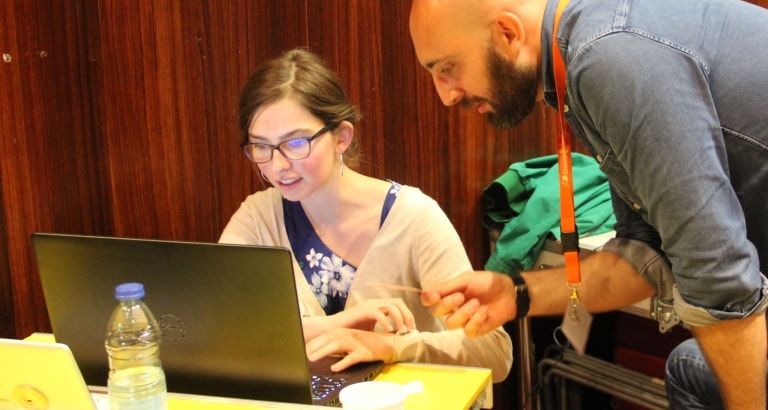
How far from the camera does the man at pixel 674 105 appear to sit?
3.37 feet

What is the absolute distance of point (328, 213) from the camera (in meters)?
1.89

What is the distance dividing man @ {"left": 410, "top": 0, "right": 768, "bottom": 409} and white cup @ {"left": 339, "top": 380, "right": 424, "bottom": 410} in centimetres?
44

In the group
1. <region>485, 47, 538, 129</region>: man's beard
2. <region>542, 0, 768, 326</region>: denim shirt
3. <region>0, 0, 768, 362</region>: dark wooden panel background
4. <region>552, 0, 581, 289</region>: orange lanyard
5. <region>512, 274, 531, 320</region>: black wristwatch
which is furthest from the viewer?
<region>0, 0, 768, 362</region>: dark wooden panel background

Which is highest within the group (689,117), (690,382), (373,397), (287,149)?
(689,117)

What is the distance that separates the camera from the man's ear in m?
1.21

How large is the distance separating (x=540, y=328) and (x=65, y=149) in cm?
169

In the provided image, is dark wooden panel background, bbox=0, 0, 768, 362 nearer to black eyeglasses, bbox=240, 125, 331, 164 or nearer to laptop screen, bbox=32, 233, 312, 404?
black eyeglasses, bbox=240, 125, 331, 164

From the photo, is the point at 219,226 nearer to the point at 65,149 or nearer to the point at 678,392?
the point at 65,149

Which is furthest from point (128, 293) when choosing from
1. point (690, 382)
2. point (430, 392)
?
point (690, 382)

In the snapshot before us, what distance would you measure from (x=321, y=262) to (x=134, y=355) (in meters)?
0.71

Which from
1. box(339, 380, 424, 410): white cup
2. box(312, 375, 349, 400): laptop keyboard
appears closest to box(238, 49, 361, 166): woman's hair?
box(312, 375, 349, 400): laptop keyboard

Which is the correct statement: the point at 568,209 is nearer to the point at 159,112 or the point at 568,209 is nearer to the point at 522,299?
the point at 522,299

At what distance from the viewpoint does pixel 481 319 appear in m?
1.38

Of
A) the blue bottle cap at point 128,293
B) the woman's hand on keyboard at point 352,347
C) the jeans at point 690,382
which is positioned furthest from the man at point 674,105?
the blue bottle cap at point 128,293
